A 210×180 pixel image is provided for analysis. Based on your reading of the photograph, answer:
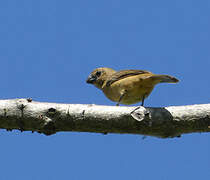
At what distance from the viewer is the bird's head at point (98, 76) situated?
7484 millimetres

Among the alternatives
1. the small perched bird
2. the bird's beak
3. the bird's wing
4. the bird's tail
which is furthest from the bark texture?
the bird's beak

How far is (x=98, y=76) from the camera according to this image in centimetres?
764

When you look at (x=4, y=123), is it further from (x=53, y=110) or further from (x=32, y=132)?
(x=53, y=110)

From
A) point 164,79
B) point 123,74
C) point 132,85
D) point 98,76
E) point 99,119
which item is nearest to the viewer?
point 99,119

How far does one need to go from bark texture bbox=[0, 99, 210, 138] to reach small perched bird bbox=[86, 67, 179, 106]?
4.87 feet

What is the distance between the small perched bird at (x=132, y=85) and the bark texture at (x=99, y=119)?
1.48m

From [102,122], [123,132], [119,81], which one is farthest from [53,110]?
[119,81]

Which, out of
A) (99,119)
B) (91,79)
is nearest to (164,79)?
(99,119)

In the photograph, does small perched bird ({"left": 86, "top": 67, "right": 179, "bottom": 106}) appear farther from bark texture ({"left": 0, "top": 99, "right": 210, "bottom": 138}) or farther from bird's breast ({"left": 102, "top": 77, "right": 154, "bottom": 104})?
bark texture ({"left": 0, "top": 99, "right": 210, "bottom": 138})

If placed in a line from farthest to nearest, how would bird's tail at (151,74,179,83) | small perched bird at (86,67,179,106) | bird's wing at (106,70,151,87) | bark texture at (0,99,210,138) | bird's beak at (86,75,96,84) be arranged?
bird's beak at (86,75,96,84) → bird's wing at (106,70,151,87) → small perched bird at (86,67,179,106) → bird's tail at (151,74,179,83) → bark texture at (0,99,210,138)

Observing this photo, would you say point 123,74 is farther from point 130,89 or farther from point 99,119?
point 99,119

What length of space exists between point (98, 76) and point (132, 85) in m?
2.14

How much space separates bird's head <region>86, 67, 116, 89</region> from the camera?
7484 millimetres

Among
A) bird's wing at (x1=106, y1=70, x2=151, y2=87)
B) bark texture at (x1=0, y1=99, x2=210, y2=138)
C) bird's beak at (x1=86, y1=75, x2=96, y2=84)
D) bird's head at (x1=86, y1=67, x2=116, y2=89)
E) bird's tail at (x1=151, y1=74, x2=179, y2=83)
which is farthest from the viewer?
bird's beak at (x1=86, y1=75, x2=96, y2=84)
